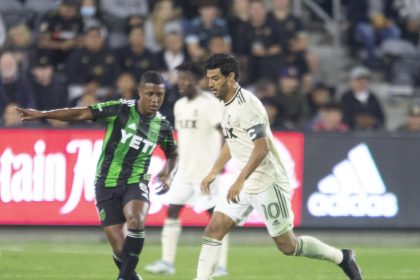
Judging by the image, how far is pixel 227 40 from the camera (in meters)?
20.5

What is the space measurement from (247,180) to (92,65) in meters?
7.99

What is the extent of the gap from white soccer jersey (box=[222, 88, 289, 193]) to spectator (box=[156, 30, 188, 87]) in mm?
7872

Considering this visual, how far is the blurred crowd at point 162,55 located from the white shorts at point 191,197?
3.10 meters

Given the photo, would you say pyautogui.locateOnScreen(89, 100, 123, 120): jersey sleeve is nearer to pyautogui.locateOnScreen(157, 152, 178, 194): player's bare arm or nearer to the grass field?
pyautogui.locateOnScreen(157, 152, 178, 194): player's bare arm

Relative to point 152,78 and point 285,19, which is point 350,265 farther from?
point 285,19

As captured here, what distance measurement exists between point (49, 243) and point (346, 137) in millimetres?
4312

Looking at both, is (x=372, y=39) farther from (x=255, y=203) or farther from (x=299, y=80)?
(x=255, y=203)

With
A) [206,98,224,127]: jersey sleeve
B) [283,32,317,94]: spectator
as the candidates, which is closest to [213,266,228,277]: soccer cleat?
[206,98,224,127]: jersey sleeve

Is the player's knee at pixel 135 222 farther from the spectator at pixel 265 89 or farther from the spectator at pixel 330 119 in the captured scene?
the spectator at pixel 265 89

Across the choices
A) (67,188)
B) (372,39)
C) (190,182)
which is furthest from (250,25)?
(190,182)

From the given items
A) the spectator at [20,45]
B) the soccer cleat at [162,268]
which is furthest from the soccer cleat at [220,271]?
the spectator at [20,45]

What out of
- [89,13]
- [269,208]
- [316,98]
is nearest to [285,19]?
[316,98]

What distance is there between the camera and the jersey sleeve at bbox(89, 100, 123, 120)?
473 inches

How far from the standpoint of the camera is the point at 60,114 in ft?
38.7
